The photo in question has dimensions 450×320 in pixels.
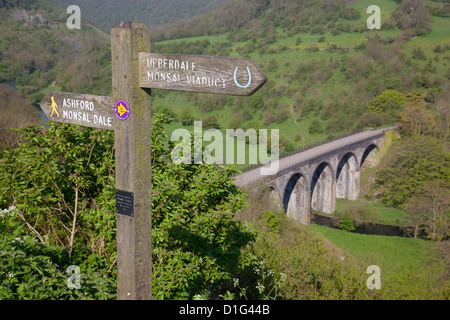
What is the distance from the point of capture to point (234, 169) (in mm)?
6688

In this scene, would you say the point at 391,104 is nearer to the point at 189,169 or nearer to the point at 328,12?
the point at 328,12

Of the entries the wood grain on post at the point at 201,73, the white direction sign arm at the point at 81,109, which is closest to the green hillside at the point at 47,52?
the white direction sign arm at the point at 81,109

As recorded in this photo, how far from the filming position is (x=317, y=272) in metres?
11.1

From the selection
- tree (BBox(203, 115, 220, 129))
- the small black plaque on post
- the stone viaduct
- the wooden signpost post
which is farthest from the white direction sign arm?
tree (BBox(203, 115, 220, 129))

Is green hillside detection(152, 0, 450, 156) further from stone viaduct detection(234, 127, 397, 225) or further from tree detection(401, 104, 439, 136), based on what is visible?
stone viaduct detection(234, 127, 397, 225)

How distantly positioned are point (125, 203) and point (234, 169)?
3.17 metres

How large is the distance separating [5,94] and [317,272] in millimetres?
34679

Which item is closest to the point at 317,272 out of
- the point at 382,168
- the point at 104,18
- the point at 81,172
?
the point at 81,172

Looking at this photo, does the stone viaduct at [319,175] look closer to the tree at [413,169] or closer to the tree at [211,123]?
the tree at [413,169]

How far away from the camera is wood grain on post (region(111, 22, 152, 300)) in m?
3.56

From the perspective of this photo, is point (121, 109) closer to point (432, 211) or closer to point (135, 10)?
point (432, 211)

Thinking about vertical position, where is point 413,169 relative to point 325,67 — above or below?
below

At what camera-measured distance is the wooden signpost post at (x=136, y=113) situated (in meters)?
3.44

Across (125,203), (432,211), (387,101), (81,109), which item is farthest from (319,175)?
(125,203)
